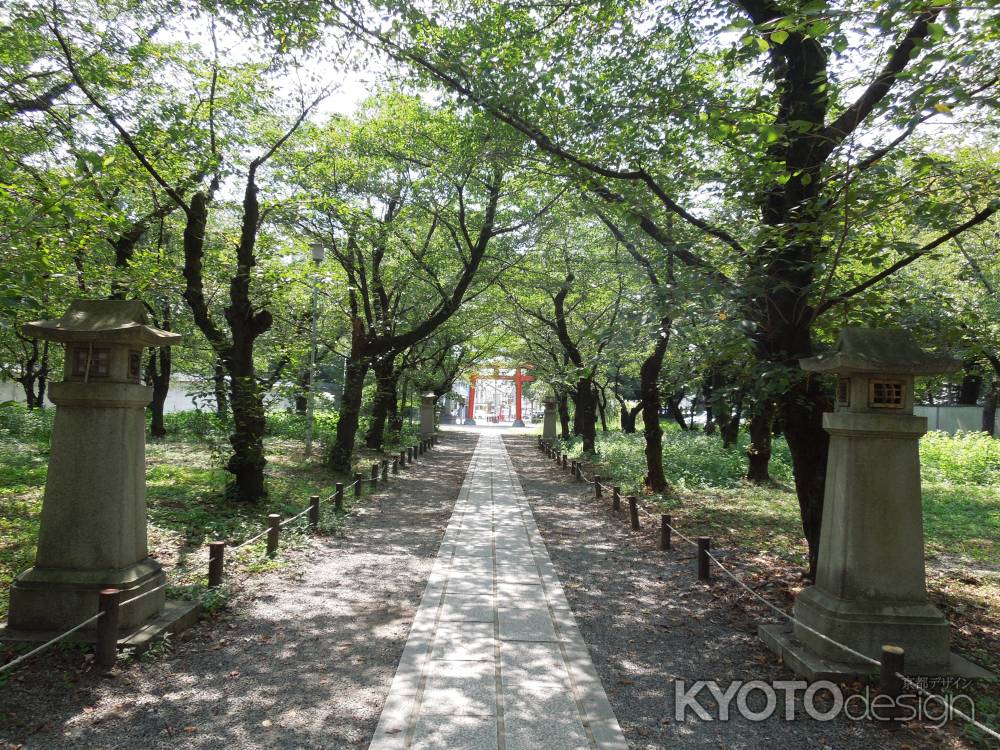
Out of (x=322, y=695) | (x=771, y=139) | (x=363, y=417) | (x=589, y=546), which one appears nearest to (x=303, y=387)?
(x=589, y=546)

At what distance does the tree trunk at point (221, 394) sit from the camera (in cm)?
1067

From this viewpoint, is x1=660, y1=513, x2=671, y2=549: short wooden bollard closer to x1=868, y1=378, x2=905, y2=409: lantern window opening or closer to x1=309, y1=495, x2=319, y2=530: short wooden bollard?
x1=868, y1=378, x2=905, y2=409: lantern window opening

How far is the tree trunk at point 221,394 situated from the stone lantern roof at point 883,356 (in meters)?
9.46

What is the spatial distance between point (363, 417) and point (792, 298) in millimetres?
24189

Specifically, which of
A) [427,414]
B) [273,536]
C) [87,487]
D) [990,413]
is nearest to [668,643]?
[273,536]

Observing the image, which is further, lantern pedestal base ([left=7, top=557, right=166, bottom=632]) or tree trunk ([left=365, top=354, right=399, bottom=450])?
tree trunk ([left=365, top=354, right=399, bottom=450])

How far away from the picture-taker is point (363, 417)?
94.2 ft


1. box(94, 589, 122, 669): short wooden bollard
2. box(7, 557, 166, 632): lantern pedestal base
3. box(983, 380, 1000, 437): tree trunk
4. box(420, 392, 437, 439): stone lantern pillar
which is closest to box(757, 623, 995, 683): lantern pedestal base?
box(94, 589, 122, 669): short wooden bollard

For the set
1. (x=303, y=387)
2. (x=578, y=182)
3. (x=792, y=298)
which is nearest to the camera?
(x=792, y=298)

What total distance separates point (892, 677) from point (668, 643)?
79.8 inches

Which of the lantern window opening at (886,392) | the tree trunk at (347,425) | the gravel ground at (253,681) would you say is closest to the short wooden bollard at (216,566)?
the gravel ground at (253,681)

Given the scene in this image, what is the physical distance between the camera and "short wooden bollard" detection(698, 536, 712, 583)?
783 centimetres

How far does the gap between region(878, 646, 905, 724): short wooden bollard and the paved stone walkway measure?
190 cm

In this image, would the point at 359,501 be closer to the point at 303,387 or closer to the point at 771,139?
the point at 303,387
